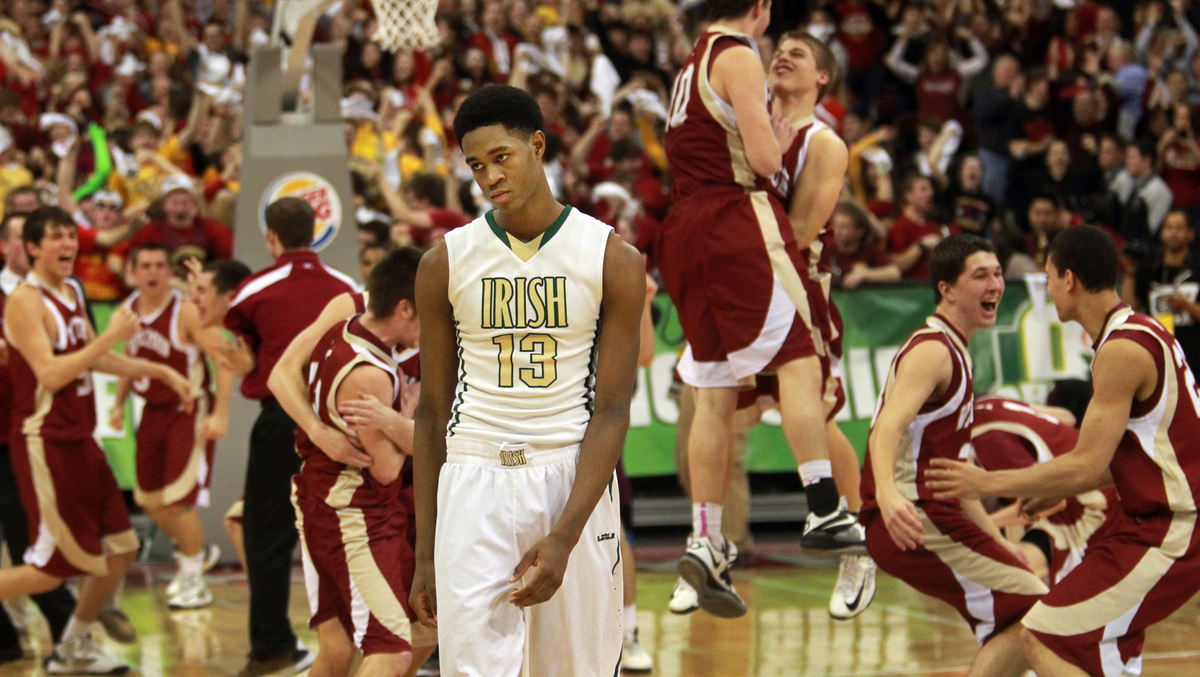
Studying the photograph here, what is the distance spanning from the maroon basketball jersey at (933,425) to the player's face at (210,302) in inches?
156

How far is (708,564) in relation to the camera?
19.4ft

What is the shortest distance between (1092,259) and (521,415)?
2672 mm

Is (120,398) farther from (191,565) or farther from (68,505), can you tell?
(68,505)

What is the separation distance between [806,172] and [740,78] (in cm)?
68

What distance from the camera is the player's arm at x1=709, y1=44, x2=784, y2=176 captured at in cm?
567

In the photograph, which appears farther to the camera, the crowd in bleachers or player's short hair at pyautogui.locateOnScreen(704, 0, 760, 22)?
the crowd in bleachers

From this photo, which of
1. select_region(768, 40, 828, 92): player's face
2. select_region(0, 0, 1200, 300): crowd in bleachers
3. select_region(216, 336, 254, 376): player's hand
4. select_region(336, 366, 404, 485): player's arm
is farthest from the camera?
select_region(0, 0, 1200, 300): crowd in bleachers

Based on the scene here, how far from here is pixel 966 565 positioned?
5.87 m

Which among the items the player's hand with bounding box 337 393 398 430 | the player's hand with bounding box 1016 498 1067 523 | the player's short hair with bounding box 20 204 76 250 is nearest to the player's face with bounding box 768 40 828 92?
the player's hand with bounding box 1016 498 1067 523

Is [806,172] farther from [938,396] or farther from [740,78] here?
[938,396]

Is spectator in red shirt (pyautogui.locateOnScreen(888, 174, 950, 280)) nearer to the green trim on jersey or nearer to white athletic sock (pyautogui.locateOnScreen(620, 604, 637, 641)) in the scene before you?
white athletic sock (pyautogui.locateOnScreen(620, 604, 637, 641))

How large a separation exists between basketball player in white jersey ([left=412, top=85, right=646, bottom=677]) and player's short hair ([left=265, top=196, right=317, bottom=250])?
3.34m

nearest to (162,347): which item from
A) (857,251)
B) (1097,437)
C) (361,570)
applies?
(361,570)

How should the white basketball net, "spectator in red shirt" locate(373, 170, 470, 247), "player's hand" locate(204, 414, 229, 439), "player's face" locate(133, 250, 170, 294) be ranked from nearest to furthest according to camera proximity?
"player's hand" locate(204, 414, 229, 439)
"player's face" locate(133, 250, 170, 294)
the white basketball net
"spectator in red shirt" locate(373, 170, 470, 247)
